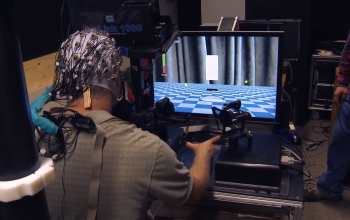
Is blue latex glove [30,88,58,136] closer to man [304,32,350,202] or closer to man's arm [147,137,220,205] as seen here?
man's arm [147,137,220,205]

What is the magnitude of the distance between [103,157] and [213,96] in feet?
2.82

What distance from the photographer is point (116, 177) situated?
1.06 m

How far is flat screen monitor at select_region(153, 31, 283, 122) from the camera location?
1.64 m

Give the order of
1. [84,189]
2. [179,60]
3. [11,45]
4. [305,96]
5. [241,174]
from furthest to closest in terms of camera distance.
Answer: [305,96] → [179,60] → [241,174] → [84,189] → [11,45]

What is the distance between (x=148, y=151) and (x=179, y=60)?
2.68 feet

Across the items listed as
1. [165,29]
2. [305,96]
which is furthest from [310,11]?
[165,29]

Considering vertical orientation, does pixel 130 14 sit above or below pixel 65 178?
above

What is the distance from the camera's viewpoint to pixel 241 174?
1.39 m

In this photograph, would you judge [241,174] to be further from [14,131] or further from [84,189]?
[14,131]

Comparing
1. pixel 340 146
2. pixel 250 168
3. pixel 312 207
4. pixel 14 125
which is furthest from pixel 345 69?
pixel 14 125

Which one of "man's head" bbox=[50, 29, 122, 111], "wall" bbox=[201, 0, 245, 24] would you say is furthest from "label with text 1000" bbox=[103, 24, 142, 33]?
"wall" bbox=[201, 0, 245, 24]

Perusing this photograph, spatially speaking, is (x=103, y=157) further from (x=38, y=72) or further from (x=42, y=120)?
(x=38, y=72)

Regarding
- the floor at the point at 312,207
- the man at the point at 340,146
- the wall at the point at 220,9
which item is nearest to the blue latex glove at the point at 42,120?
the floor at the point at 312,207

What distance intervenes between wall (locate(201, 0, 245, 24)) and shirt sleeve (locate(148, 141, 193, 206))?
11.9 ft
